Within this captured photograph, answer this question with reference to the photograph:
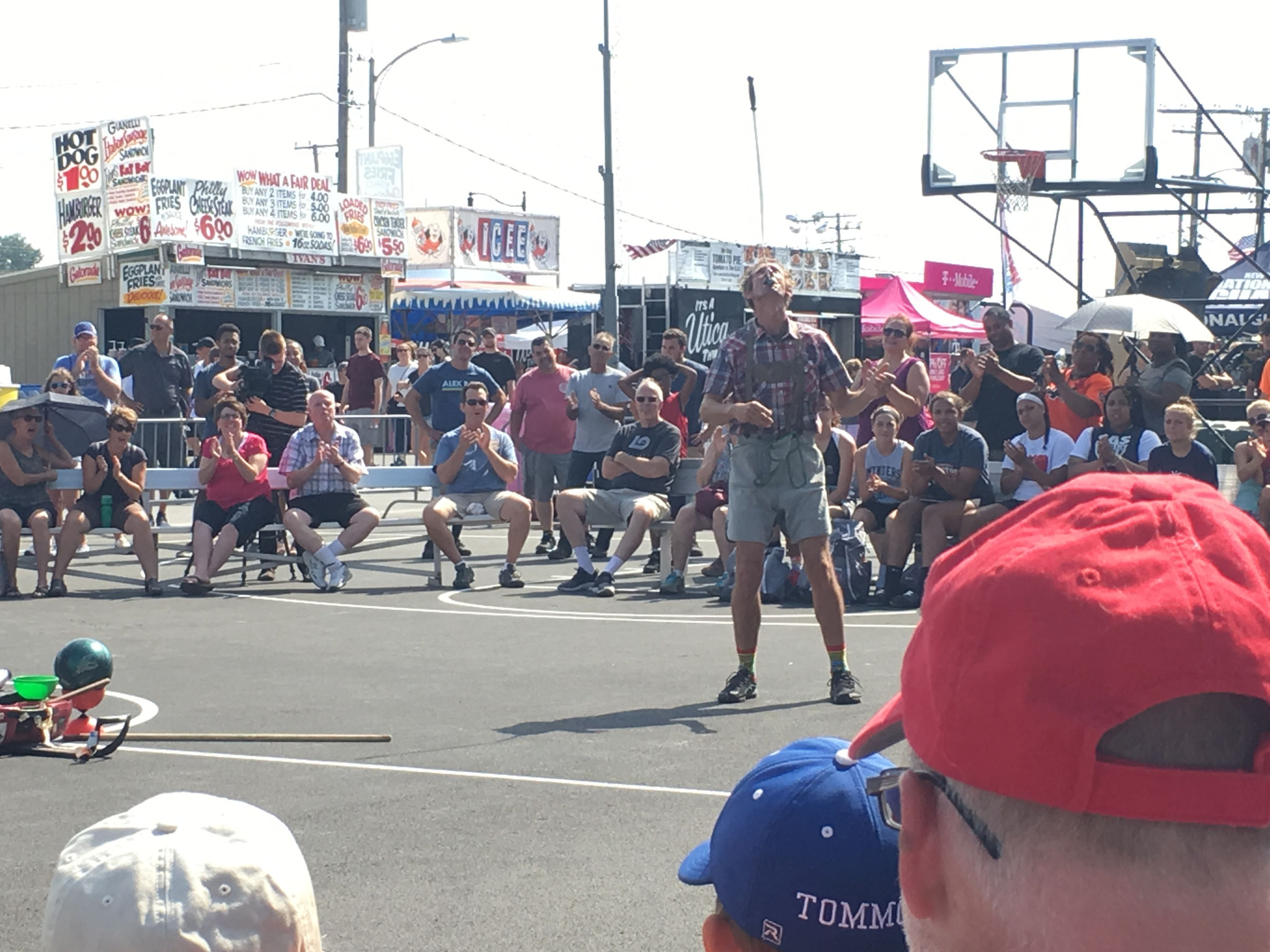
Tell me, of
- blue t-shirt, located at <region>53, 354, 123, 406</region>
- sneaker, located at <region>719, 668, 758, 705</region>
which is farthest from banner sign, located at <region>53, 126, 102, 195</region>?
sneaker, located at <region>719, 668, 758, 705</region>

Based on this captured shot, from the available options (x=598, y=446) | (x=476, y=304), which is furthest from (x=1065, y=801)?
(x=476, y=304)

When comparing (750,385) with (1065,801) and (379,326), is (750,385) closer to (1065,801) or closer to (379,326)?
(1065,801)

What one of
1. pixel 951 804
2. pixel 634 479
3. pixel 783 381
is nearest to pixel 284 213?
pixel 634 479

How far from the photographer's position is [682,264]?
3128 centimetres

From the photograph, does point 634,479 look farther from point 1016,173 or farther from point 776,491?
point 1016,173

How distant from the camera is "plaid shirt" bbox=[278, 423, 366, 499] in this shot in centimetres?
1348

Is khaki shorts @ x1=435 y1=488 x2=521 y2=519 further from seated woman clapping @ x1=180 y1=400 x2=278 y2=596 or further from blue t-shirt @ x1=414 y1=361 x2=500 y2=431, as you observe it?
blue t-shirt @ x1=414 y1=361 x2=500 y2=431

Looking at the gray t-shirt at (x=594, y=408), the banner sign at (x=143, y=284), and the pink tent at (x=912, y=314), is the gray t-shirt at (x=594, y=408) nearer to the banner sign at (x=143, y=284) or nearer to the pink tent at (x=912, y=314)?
the banner sign at (x=143, y=284)

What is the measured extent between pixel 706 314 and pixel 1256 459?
1871cm

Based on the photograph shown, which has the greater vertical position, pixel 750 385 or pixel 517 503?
pixel 750 385

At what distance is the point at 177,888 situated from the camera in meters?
1.77

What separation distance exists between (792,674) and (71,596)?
6.50m

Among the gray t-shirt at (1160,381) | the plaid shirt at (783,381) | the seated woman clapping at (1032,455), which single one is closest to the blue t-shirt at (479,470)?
the seated woman clapping at (1032,455)

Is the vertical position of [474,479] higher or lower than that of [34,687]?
higher
